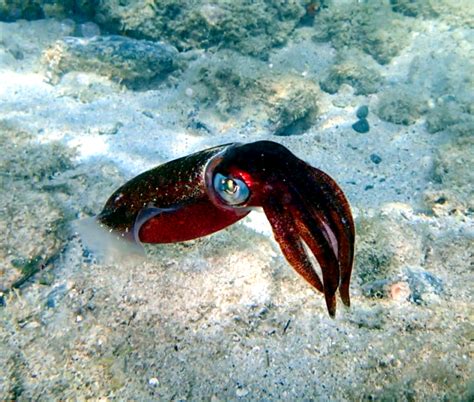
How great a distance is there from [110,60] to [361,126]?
4.24 m

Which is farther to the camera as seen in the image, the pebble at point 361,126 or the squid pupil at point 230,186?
the pebble at point 361,126

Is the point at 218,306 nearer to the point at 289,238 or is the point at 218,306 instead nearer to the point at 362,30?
the point at 289,238

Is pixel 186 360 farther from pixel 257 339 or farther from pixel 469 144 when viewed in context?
pixel 469 144

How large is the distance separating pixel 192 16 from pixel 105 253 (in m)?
6.53

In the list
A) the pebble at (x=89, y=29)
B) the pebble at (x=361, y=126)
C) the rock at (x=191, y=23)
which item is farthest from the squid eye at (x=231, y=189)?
the pebble at (x=89, y=29)

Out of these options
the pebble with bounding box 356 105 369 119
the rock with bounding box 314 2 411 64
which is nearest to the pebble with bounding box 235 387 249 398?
the pebble with bounding box 356 105 369 119

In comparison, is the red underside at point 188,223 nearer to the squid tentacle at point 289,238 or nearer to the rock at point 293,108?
the squid tentacle at point 289,238

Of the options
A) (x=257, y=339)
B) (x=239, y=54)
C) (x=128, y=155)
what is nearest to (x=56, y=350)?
(x=257, y=339)

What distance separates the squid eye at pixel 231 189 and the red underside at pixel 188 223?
13 centimetres

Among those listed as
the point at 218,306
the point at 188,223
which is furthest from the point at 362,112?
the point at 188,223

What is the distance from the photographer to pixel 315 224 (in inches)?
46.9

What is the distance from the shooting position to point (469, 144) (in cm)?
510

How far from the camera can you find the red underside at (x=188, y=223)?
140 cm

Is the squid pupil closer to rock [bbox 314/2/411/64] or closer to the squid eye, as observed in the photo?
the squid eye
